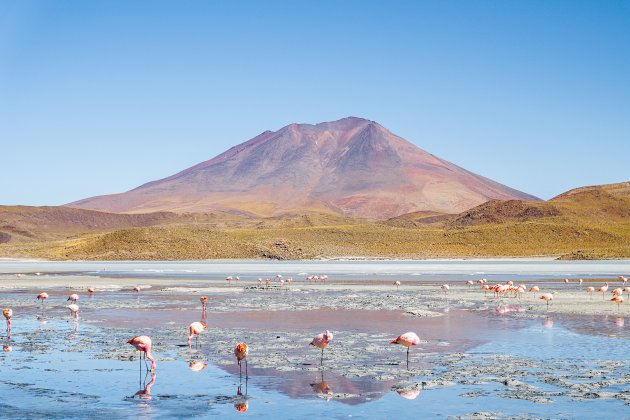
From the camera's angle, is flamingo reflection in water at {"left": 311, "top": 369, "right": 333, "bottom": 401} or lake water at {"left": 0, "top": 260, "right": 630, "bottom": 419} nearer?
lake water at {"left": 0, "top": 260, "right": 630, "bottom": 419}

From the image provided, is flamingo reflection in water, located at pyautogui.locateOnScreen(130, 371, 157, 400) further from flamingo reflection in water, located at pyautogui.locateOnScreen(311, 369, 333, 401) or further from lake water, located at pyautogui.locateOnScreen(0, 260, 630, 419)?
flamingo reflection in water, located at pyautogui.locateOnScreen(311, 369, 333, 401)

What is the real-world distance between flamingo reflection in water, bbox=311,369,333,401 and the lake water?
31 millimetres

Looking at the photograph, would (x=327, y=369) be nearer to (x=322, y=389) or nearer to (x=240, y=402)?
(x=322, y=389)

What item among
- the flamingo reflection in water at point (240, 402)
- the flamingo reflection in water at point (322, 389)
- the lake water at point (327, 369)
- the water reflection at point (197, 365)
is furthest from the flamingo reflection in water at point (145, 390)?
the flamingo reflection in water at point (322, 389)

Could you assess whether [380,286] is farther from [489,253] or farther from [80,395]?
[489,253]

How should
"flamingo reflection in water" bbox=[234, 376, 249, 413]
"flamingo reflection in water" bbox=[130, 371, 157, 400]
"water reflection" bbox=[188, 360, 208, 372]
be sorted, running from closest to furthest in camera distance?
"flamingo reflection in water" bbox=[234, 376, 249, 413]
"flamingo reflection in water" bbox=[130, 371, 157, 400]
"water reflection" bbox=[188, 360, 208, 372]

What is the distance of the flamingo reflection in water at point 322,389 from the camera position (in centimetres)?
1224

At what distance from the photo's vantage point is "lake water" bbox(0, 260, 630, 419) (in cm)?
1139

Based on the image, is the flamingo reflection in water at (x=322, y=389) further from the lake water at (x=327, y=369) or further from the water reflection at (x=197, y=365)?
the water reflection at (x=197, y=365)

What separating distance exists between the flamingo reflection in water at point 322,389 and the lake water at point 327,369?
3 cm

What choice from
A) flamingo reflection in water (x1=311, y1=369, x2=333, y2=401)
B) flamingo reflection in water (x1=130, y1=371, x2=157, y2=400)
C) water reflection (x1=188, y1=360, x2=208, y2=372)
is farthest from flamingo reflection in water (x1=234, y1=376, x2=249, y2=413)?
water reflection (x1=188, y1=360, x2=208, y2=372)

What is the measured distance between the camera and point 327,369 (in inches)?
572

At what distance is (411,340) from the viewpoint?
14.9 metres

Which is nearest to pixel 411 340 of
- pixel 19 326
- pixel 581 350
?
pixel 581 350
